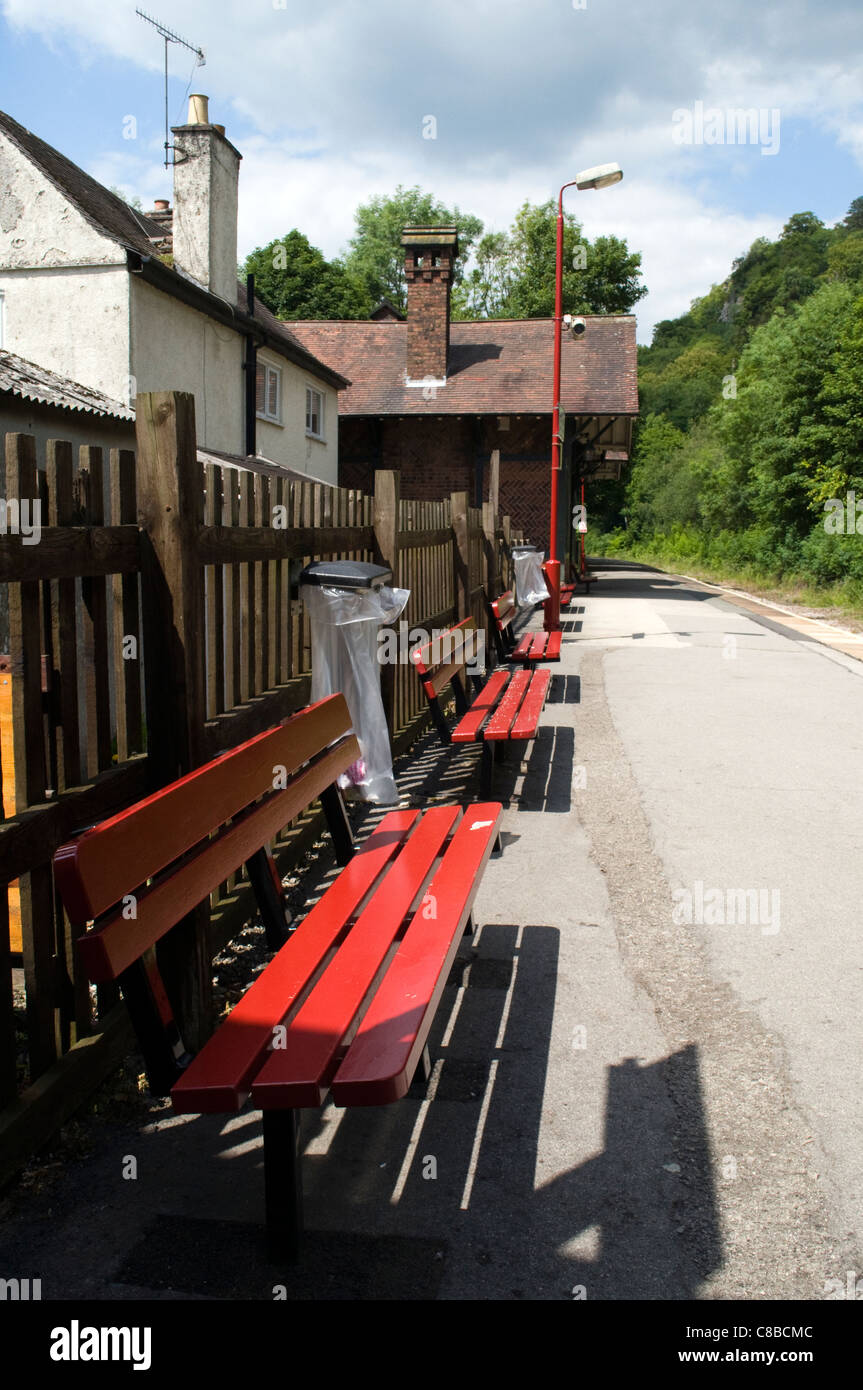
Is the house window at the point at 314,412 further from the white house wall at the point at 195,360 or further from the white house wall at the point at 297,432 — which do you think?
the white house wall at the point at 195,360

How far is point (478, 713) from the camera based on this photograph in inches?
280

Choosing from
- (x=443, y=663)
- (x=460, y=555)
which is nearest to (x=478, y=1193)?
(x=443, y=663)

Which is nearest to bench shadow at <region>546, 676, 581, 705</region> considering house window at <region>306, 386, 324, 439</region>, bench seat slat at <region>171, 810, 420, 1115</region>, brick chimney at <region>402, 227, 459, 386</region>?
bench seat slat at <region>171, 810, 420, 1115</region>

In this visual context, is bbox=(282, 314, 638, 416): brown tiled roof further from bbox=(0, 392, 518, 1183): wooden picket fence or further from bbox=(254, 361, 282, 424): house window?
bbox=(0, 392, 518, 1183): wooden picket fence

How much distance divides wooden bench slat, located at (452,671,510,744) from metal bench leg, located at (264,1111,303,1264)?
3.94m

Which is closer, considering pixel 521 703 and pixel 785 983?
pixel 785 983

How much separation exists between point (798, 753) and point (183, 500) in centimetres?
598

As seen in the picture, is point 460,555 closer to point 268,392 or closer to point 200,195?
point 200,195

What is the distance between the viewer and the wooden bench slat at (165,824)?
2385mm

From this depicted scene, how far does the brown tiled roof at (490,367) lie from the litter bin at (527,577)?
918cm

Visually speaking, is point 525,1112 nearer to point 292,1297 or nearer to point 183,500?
point 292,1297

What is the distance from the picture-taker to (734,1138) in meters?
3.01

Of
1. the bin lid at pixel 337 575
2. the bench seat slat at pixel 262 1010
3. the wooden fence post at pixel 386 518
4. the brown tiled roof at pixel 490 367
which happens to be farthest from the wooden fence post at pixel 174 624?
the brown tiled roof at pixel 490 367
